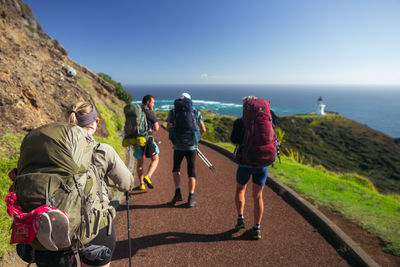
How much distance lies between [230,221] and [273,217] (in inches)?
36.8

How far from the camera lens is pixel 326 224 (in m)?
3.79

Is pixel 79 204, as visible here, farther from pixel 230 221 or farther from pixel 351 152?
pixel 351 152

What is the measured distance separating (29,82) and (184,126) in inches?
215

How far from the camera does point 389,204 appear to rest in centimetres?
493

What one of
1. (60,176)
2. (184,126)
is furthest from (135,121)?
(60,176)

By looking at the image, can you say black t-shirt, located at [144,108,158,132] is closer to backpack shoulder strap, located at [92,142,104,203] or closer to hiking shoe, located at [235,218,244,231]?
hiking shoe, located at [235,218,244,231]

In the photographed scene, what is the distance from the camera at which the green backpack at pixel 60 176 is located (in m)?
1.31

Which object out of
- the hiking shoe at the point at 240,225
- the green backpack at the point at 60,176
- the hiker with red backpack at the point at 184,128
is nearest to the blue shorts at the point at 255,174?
the hiking shoe at the point at 240,225

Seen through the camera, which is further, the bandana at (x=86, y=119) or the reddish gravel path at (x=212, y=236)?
the reddish gravel path at (x=212, y=236)

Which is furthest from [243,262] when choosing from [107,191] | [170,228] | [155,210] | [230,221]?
[107,191]

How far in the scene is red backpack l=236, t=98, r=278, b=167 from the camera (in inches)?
119

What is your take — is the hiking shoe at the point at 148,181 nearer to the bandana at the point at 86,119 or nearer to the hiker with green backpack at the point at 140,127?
the hiker with green backpack at the point at 140,127

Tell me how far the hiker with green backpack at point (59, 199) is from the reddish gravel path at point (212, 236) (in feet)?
5.52

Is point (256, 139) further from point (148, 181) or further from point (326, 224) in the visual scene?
point (148, 181)
